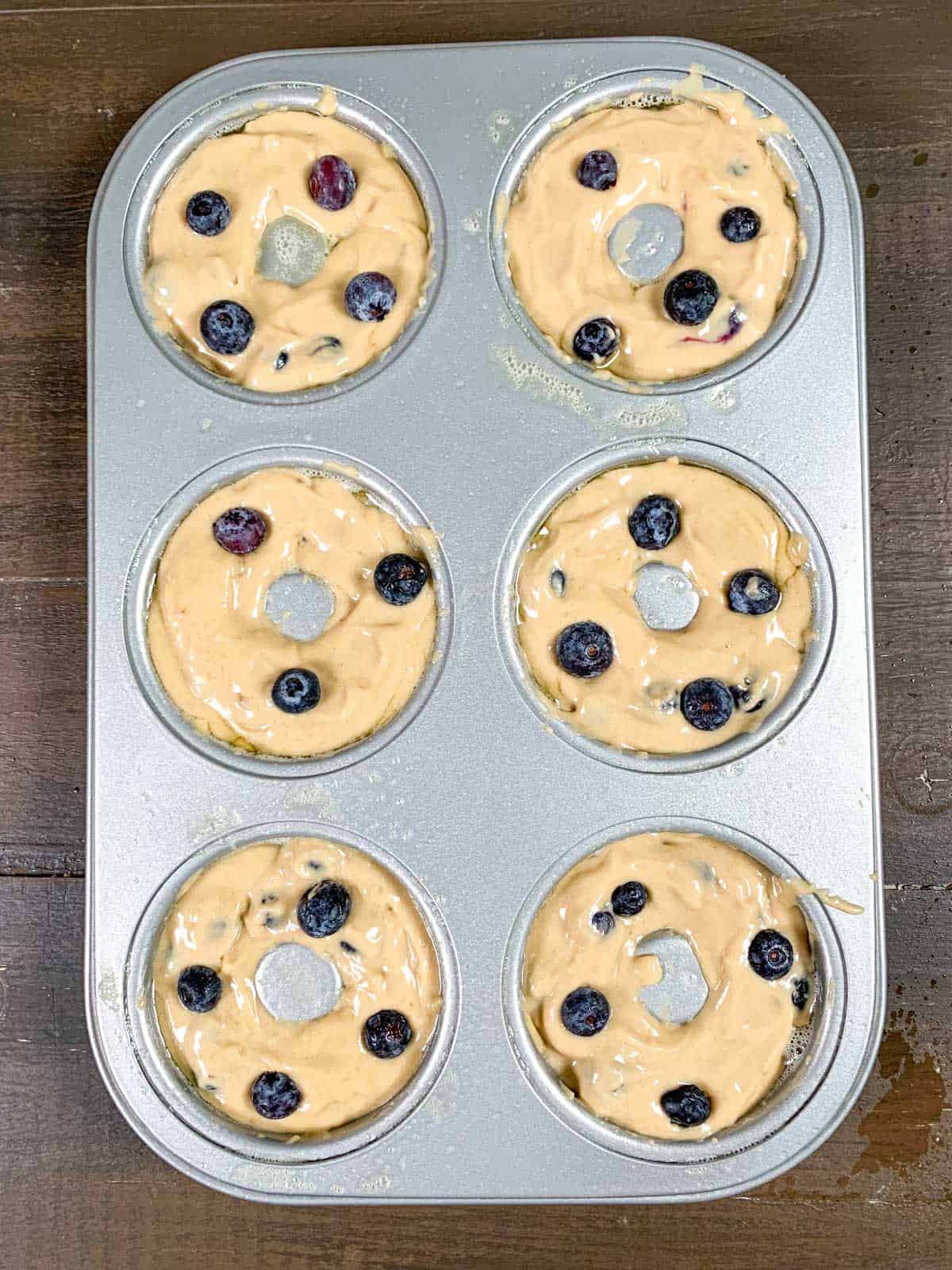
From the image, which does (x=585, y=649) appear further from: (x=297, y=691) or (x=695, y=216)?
(x=695, y=216)

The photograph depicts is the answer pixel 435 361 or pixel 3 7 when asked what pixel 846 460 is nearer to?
pixel 435 361

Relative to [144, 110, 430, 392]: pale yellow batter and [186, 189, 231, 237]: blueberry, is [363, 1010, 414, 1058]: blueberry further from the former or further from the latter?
[186, 189, 231, 237]: blueberry

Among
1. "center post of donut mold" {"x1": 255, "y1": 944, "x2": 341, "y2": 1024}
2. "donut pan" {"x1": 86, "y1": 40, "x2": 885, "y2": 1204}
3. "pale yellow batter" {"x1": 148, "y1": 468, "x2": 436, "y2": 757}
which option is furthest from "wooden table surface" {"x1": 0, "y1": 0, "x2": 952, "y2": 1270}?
"center post of donut mold" {"x1": 255, "y1": 944, "x2": 341, "y2": 1024}

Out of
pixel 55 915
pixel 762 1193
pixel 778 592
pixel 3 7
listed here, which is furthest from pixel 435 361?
pixel 762 1193

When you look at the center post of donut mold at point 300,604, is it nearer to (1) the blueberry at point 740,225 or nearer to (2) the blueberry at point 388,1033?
(2) the blueberry at point 388,1033

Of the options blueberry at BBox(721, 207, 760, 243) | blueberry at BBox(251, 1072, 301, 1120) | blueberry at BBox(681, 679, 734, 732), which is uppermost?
blueberry at BBox(721, 207, 760, 243)

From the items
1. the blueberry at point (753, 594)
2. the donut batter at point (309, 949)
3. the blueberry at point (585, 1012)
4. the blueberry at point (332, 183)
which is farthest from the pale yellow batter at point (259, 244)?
the blueberry at point (585, 1012)
